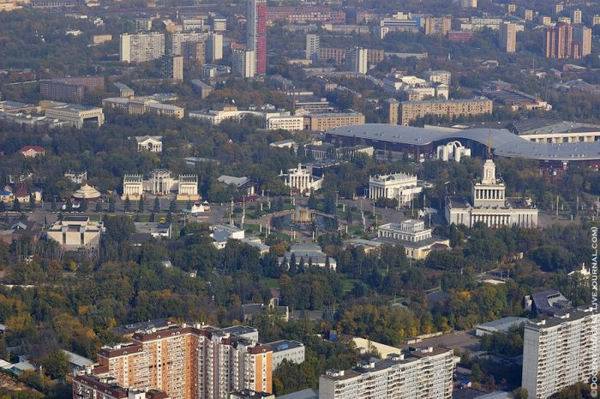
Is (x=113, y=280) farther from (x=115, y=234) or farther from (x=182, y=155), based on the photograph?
(x=182, y=155)

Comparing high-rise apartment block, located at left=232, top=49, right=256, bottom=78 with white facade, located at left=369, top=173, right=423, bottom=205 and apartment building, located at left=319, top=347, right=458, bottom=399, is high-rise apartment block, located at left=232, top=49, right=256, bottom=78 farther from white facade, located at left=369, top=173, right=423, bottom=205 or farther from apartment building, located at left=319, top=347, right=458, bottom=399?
apartment building, located at left=319, top=347, right=458, bottom=399

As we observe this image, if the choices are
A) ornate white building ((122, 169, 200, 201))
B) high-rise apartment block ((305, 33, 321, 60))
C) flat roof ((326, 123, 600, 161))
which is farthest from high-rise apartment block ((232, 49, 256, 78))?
ornate white building ((122, 169, 200, 201))

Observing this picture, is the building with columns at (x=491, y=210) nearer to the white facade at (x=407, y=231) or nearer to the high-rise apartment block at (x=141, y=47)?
the white facade at (x=407, y=231)

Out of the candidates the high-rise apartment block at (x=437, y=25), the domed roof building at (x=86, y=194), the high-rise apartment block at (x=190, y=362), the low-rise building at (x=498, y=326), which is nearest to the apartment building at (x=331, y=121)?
the domed roof building at (x=86, y=194)

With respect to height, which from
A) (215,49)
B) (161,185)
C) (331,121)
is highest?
(215,49)

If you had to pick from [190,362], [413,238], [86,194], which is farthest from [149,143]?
[190,362]

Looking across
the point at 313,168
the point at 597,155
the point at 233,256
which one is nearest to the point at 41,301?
the point at 233,256

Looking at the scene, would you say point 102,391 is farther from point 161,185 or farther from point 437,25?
point 437,25
